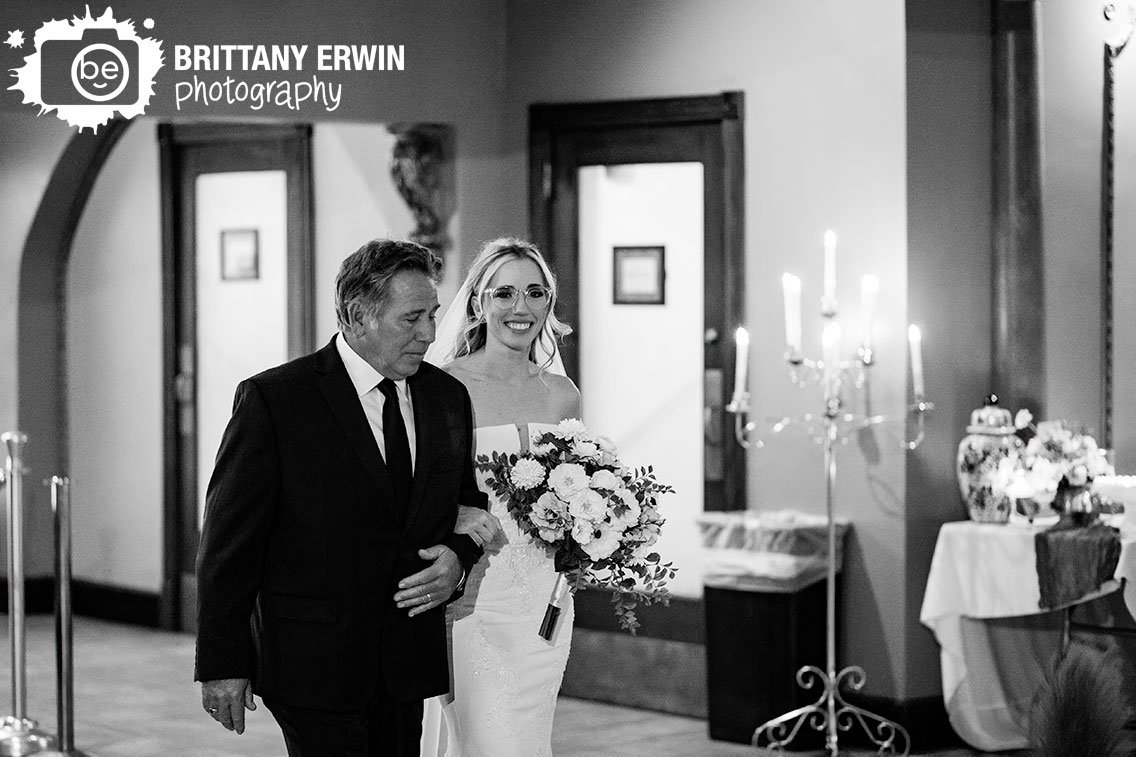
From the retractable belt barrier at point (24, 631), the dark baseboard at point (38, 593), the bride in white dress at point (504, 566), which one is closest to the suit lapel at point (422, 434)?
the bride in white dress at point (504, 566)

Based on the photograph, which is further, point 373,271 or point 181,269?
point 181,269

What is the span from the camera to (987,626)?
6293 millimetres

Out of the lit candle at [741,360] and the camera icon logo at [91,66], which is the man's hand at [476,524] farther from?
the camera icon logo at [91,66]

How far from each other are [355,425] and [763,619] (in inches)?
129

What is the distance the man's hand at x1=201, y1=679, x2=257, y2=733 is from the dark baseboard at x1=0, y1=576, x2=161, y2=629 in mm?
5902

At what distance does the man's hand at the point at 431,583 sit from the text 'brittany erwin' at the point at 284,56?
11.2 feet

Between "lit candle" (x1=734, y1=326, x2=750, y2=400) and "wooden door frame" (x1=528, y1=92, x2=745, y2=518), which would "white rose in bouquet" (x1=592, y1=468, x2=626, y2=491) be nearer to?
"lit candle" (x1=734, y1=326, x2=750, y2=400)

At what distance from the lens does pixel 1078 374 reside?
666cm

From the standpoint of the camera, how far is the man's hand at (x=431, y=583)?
10.8 ft

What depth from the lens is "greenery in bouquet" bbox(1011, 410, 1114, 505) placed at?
602 centimetres

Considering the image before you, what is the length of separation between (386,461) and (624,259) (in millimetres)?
3924

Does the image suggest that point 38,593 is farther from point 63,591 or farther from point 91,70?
point 91,70

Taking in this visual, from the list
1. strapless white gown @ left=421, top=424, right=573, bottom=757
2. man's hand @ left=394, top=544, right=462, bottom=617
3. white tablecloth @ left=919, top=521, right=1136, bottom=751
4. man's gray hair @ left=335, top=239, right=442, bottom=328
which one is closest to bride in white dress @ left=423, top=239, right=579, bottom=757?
strapless white gown @ left=421, top=424, right=573, bottom=757

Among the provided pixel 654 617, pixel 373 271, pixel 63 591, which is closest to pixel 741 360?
pixel 654 617
